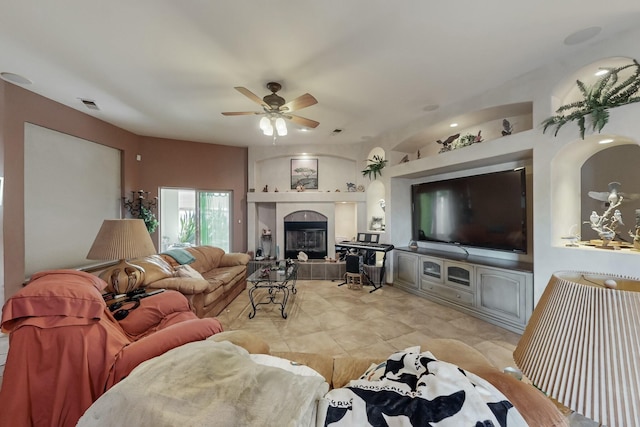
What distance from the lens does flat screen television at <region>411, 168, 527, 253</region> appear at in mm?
3170

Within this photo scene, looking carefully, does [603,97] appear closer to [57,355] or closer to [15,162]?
[57,355]

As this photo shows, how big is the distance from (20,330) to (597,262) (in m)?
4.26

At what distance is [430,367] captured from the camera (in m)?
0.84

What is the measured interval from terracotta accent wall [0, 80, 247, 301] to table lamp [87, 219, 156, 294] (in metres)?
1.85

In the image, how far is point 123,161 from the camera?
15.2 feet

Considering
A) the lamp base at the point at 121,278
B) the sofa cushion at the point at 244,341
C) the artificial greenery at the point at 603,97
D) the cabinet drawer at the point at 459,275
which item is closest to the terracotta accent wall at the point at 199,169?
the lamp base at the point at 121,278

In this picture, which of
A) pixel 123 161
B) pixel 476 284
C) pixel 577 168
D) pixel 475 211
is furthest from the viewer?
pixel 123 161

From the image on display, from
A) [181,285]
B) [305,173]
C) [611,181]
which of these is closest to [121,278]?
[181,285]

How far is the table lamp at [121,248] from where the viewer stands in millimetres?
2035

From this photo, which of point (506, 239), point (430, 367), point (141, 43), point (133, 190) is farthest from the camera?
point (133, 190)

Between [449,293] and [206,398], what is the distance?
3808 mm

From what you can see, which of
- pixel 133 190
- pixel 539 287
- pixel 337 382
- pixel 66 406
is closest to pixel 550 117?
pixel 539 287

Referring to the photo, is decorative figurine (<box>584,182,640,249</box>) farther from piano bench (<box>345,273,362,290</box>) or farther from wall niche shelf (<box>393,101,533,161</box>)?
piano bench (<box>345,273,362,290</box>)

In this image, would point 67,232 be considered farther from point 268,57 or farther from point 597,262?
point 597,262
